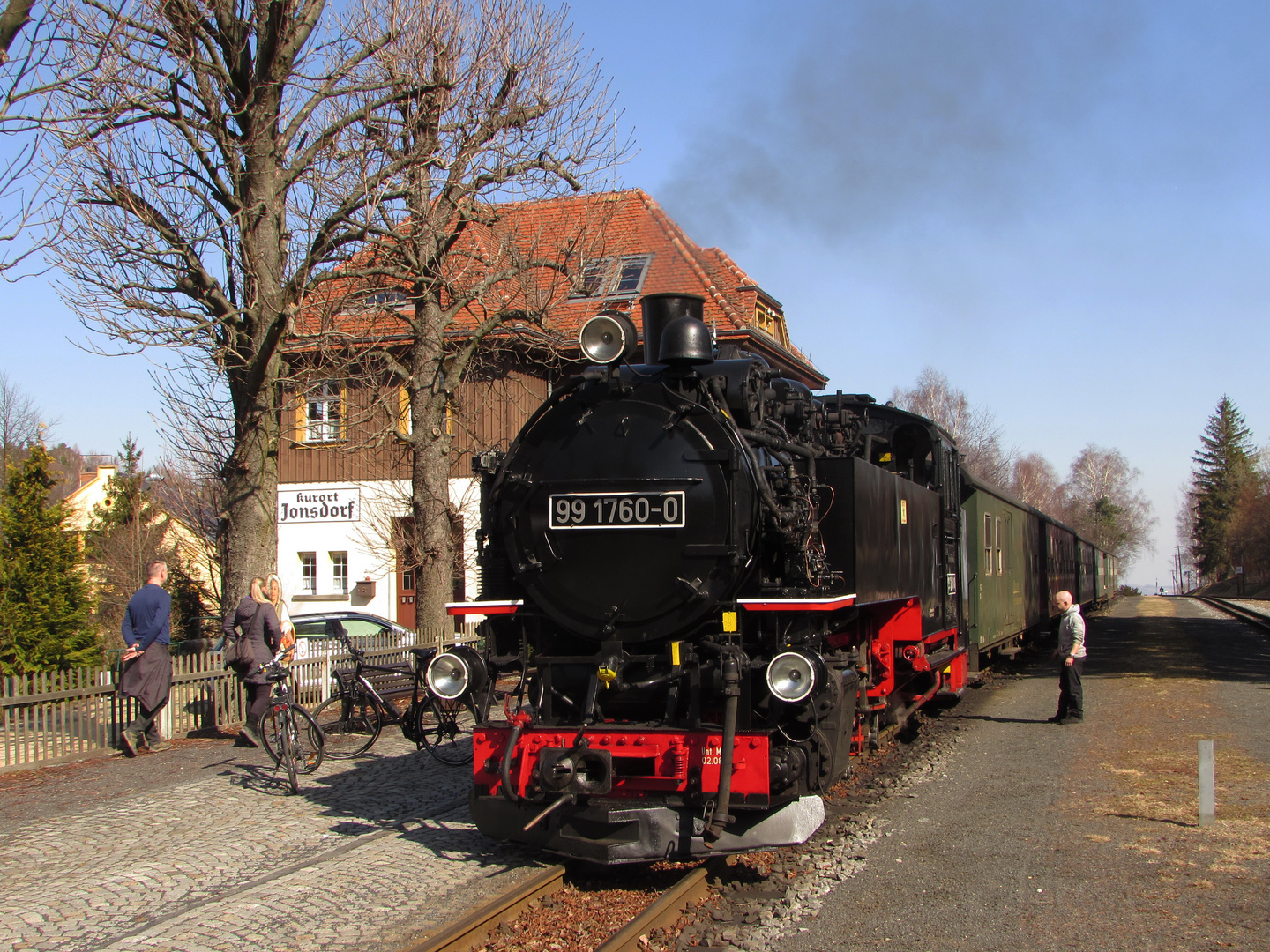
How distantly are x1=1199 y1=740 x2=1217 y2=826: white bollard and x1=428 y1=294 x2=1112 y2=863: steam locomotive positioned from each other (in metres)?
1.97

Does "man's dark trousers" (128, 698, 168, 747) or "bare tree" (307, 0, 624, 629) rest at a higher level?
"bare tree" (307, 0, 624, 629)

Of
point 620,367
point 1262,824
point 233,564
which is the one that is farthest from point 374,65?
point 1262,824

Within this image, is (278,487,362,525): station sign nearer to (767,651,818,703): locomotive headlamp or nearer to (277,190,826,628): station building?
(277,190,826,628): station building

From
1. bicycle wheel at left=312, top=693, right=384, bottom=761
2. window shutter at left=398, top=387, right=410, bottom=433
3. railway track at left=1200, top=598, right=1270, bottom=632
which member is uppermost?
window shutter at left=398, top=387, right=410, bottom=433

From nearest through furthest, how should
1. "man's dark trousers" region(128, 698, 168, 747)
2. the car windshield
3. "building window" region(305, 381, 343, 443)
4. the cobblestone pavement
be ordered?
the cobblestone pavement, "man's dark trousers" region(128, 698, 168, 747), "building window" region(305, 381, 343, 443), the car windshield

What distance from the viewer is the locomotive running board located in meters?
5.11

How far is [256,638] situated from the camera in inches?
366

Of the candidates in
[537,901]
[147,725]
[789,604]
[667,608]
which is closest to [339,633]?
[147,725]

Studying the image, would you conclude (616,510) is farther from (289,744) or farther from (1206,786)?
(1206,786)

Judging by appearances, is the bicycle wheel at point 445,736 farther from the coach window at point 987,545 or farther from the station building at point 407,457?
the station building at point 407,457

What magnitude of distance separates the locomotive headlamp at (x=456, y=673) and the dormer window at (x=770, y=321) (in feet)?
53.9

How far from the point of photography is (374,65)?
1119 cm

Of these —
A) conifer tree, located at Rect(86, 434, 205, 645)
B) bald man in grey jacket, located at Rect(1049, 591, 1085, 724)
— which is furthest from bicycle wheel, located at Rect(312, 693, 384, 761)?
conifer tree, located at Rect(86, 434, 205, 645)

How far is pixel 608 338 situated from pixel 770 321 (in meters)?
18.1
